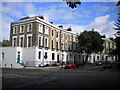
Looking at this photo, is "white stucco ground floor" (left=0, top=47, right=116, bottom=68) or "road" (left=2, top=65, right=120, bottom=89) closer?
"road" (left=2, top=65, right=120, bottom=89)

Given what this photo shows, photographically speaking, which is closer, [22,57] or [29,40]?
[22,57]

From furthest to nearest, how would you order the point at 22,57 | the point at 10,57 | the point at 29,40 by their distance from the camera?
the point at 29,40 → the point at 22,57 → the point at 10,57

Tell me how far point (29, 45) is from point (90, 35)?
21.1 metres

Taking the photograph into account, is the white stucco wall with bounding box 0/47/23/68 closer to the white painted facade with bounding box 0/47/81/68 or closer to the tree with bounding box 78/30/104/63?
the white painted facade with bounding box 0/47/81/68

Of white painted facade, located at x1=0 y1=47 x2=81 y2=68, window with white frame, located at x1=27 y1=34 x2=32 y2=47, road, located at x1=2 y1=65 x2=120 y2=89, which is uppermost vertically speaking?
window with white frame, located at x1=27 y1=34 x2=32 y2=47

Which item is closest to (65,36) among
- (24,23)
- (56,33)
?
(56,33)

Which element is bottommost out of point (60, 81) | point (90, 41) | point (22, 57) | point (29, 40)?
point (60, 81)

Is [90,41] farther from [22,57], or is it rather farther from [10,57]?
[10,57]

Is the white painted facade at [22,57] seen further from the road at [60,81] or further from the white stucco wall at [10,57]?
the road at [60,81]

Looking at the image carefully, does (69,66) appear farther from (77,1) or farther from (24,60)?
(77,1)

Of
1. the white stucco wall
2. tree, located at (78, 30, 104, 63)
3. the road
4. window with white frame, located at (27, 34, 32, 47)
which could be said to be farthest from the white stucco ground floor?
the road

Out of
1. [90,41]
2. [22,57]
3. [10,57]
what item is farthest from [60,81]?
[90,41]

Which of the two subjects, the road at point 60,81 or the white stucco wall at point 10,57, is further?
the white stucco wall at point 10,57

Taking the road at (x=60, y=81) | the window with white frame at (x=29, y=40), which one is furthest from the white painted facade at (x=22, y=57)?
the road at (x=60, y=81)
